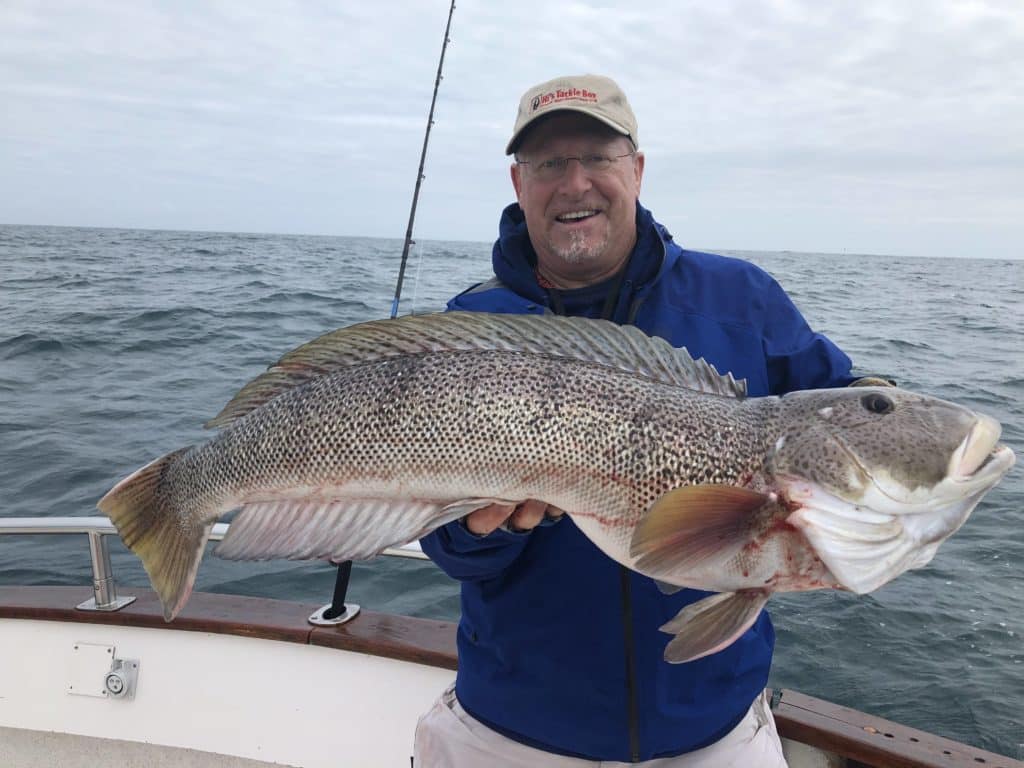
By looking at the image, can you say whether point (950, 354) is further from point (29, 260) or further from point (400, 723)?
point (29, 260)

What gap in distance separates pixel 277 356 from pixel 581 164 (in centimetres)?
1334

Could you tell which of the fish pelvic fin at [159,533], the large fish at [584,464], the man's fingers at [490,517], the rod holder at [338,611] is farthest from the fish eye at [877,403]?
the rod holder at [338,611]

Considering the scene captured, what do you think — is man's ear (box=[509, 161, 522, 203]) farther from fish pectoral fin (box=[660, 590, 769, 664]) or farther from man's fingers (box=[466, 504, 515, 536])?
fish pectoral fin (box=[660, 590, 769, 664])

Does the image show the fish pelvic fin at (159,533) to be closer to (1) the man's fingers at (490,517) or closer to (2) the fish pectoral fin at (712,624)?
(1) the man's fingers at (490,517)

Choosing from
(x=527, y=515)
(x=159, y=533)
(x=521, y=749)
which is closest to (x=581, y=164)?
(x=527, y=515)

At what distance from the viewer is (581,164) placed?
2918mm

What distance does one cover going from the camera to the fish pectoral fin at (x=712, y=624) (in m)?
1.94

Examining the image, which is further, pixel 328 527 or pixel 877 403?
pixel 328 527

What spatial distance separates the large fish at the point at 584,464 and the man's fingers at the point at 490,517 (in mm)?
78

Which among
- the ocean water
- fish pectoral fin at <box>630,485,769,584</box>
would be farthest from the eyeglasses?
the ocean water

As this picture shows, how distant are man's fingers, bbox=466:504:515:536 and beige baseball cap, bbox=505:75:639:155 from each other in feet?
5.12

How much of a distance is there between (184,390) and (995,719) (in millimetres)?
12127

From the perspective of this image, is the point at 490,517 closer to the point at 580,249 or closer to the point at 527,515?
the point at 527,515

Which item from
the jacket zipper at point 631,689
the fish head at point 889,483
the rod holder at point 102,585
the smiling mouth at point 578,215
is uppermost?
the smiling mouth at point 578,215
